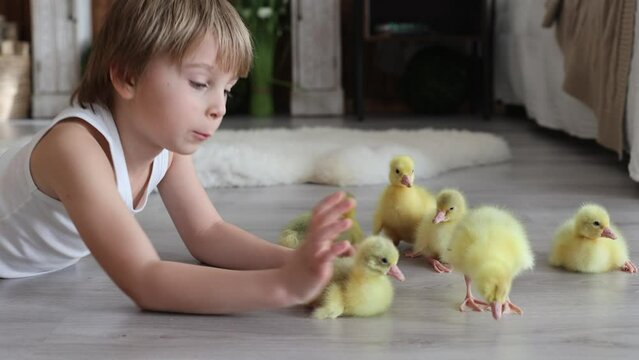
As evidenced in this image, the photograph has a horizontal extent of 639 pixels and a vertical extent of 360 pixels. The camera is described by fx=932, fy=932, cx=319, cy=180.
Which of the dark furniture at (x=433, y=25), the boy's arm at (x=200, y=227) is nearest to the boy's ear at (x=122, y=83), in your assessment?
the boy's arm at (x=200, y=227)

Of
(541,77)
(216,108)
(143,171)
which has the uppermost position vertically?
(216,108)

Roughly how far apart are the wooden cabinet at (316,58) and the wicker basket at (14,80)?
48.0 inches

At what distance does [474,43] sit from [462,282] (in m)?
3.13

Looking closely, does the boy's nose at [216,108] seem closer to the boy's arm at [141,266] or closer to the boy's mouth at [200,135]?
the boy's mouth at [200,135]

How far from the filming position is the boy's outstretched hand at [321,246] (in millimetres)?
1004

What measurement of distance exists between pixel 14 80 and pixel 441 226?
10.4 feet

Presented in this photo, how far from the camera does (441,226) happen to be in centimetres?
142

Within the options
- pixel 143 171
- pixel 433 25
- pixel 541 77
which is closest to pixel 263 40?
pixel 433 25

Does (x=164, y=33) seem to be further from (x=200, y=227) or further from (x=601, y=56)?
(x=601, y=56)

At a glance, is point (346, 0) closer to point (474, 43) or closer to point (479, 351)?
point (474, 43)

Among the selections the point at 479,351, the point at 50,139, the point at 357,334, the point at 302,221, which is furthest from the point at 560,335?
the point at 50,139

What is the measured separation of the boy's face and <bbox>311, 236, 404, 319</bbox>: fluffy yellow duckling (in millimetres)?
250

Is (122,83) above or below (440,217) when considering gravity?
above

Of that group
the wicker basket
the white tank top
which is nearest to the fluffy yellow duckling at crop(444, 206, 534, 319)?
the white tank top
